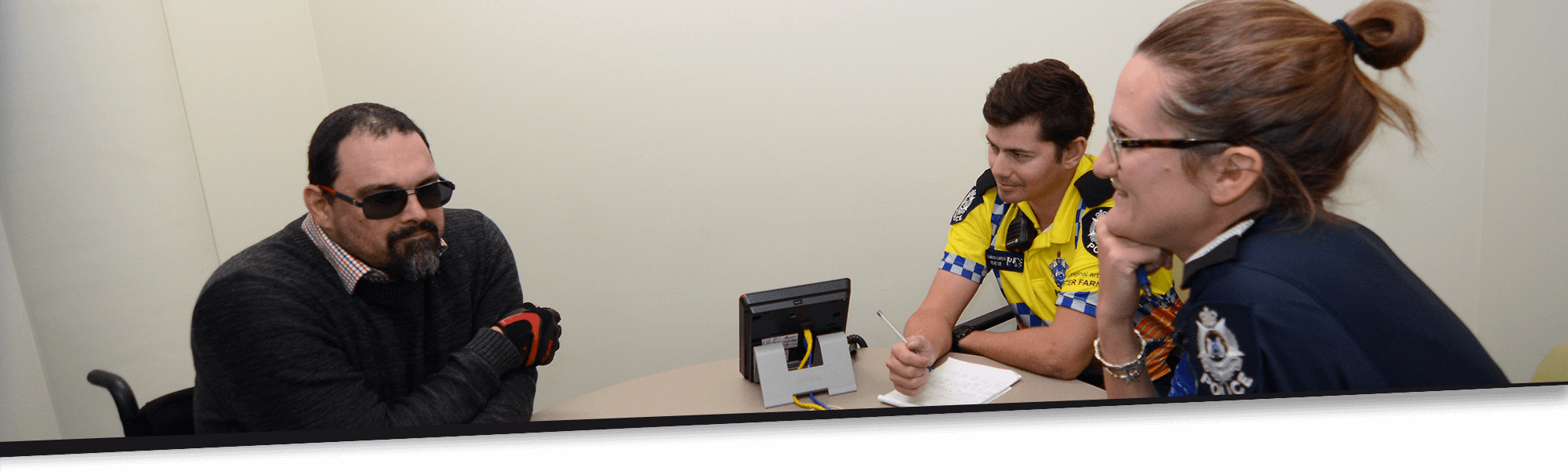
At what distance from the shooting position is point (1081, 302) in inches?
63.6

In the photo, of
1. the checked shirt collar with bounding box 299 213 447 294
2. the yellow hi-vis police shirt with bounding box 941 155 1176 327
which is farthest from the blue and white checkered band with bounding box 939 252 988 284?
the checked shirt collar with bounding box 299 213 447 294

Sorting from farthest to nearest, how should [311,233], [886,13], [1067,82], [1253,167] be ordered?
1. [886,13]
2. [1067,82]
3. [311,233]
4. [1253,167]

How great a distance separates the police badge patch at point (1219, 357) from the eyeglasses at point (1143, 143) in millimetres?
185

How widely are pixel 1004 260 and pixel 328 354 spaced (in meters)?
1.48

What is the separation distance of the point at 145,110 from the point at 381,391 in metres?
1.29

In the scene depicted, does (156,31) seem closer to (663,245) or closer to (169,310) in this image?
(169,310)

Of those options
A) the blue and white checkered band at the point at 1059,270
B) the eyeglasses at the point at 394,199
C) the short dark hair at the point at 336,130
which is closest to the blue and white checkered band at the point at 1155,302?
the blue and white checkered band at the point at 1059,270

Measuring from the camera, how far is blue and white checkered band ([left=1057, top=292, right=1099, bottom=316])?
1.59m

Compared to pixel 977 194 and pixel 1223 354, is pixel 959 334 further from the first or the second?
pixel 1223 354

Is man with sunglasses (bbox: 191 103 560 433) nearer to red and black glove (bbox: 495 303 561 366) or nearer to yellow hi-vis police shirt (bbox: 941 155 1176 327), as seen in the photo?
red and black glove (bbox: 495 303 561 366)

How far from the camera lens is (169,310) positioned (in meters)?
2.16

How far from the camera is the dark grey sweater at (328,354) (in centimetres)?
128

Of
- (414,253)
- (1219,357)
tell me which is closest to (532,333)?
(414,253)

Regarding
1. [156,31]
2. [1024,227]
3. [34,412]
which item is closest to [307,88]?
[156,31]
